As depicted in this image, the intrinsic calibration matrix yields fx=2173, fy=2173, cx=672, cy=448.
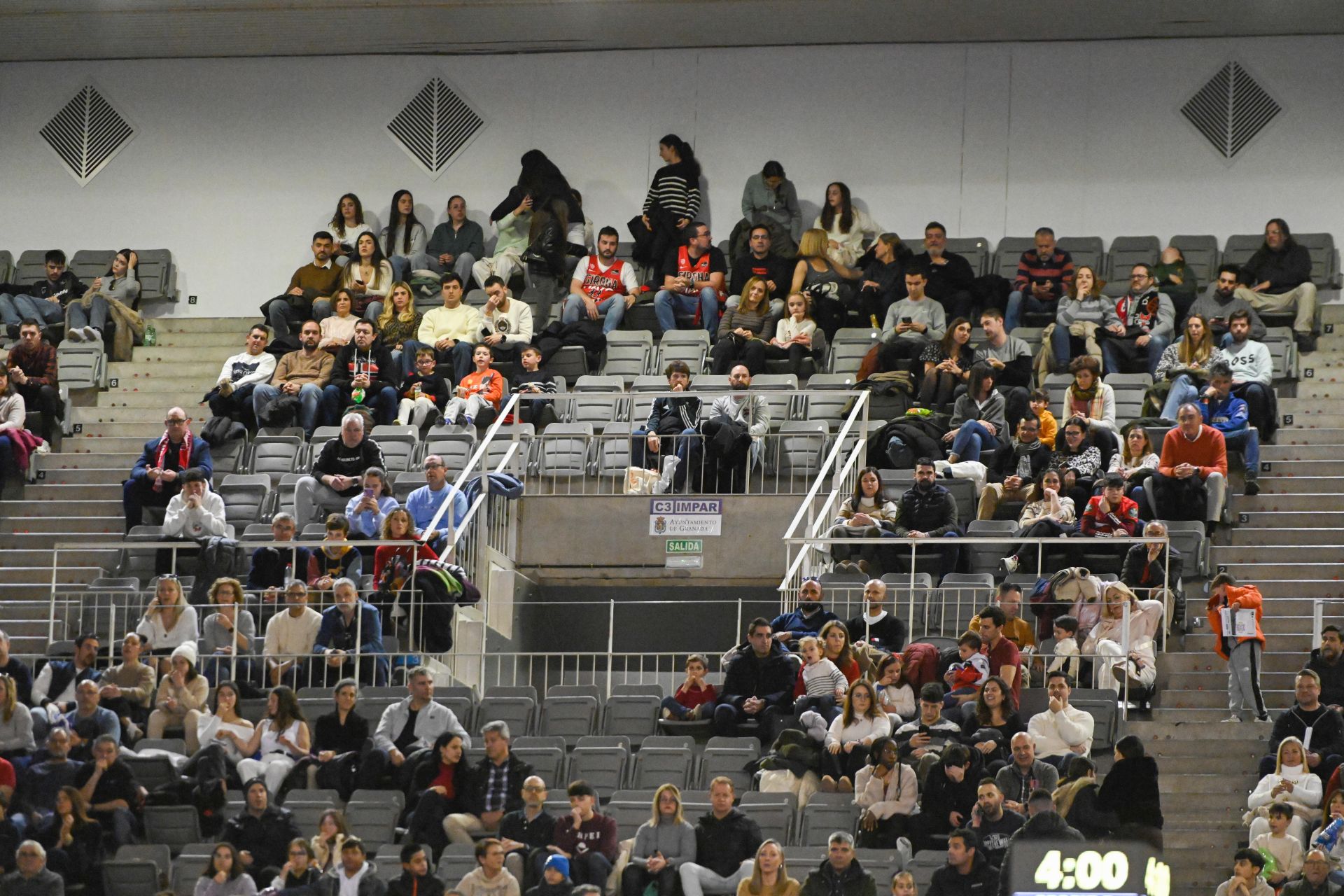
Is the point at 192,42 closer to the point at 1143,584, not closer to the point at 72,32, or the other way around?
the point at 72,32

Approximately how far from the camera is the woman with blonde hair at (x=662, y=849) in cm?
1117

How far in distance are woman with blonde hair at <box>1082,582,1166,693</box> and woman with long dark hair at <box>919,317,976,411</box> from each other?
367 cm

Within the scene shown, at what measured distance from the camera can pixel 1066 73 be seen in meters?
19.9

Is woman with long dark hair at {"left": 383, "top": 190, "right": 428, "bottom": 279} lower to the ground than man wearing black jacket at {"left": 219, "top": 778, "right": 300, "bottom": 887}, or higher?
A: higher

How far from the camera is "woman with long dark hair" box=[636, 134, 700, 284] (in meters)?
19.3

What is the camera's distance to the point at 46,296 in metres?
19.8

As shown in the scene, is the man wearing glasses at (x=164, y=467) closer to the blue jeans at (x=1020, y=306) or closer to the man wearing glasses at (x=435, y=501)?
the man wearing glasses at (x=435, y=501)

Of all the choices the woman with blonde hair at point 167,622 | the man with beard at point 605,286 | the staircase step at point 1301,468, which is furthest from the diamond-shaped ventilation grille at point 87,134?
the staircase step at point 1301,468

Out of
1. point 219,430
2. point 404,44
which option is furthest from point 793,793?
point 404,44

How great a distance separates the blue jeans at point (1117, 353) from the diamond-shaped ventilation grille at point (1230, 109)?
126 inches

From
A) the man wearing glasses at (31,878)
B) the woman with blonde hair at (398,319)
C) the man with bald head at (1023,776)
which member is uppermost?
the woman with blonde hair at (398,319)

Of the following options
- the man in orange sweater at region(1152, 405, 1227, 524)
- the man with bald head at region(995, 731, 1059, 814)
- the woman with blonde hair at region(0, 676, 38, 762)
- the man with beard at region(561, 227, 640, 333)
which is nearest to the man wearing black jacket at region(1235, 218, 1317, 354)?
the man in orange sweater at region(1152, 405, 1227, 524)

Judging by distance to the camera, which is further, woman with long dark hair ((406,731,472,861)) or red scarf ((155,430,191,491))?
red scarf ((155,430,191,491))

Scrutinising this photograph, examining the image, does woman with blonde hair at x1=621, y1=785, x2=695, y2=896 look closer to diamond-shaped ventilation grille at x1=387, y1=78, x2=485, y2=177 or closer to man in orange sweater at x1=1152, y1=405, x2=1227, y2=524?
man in orange sweater at x1=1152, y1=405, x2=1227, y2=524
